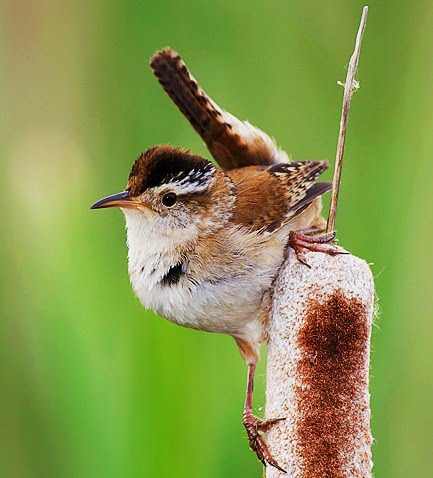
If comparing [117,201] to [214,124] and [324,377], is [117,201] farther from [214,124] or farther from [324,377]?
[324,377]

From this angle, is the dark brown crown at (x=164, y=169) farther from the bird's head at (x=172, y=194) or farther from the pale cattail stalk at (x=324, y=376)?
the pale cattail stalk at (x=324, y=376)

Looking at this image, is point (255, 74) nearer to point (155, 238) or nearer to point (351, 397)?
point (155, 238)

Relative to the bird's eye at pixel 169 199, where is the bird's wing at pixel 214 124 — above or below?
above

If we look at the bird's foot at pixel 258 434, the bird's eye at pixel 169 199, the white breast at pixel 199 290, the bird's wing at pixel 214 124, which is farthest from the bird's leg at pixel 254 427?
the bird's wing at pixel 214 124

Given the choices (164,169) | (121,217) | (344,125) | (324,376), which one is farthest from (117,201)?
(324,376)

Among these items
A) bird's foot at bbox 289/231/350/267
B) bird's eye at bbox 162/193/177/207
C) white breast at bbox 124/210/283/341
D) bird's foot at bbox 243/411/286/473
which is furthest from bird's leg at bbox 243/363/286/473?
bird's eye at bbox 162/193/177/207
